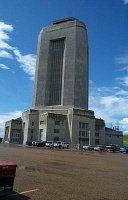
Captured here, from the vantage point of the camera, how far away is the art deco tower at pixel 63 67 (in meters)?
180

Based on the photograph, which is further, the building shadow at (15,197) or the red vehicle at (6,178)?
the building shadow at (15,197)

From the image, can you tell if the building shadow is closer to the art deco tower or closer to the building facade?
the art deco tower

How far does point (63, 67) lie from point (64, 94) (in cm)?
1804

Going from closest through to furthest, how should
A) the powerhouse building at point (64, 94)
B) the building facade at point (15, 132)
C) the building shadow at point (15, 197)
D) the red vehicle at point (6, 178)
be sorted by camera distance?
the red vehicle at point (6, 178) < the building shadow at point (15, 197) < the powerhouse building at point (64, 94) < the building facade at point (15, 132)

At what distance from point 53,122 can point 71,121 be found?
9.27 m

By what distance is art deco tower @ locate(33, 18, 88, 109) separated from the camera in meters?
180

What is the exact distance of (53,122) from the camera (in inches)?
5994

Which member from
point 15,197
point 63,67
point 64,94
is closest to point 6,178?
point 15,197

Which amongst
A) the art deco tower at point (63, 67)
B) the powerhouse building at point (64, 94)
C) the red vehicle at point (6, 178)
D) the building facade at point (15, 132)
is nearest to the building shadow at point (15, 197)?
the red vehicle at point (6, 178)

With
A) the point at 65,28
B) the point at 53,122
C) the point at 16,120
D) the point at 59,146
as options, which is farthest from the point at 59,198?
the point at 65,28

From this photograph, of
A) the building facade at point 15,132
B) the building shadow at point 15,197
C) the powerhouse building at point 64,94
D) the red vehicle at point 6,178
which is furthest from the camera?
the building facade at point 15,132

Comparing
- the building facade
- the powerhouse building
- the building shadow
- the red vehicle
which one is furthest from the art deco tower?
the red vehicle

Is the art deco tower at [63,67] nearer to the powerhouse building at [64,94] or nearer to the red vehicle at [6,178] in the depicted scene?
the powerhouse building at [64,94]

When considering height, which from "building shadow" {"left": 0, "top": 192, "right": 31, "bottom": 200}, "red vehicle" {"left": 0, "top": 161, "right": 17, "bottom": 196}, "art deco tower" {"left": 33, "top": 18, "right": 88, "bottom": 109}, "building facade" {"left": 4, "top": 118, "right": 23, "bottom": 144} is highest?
"art deco tower" {"left": 33, "top": 18, "right": 88, "bottom": 109}
